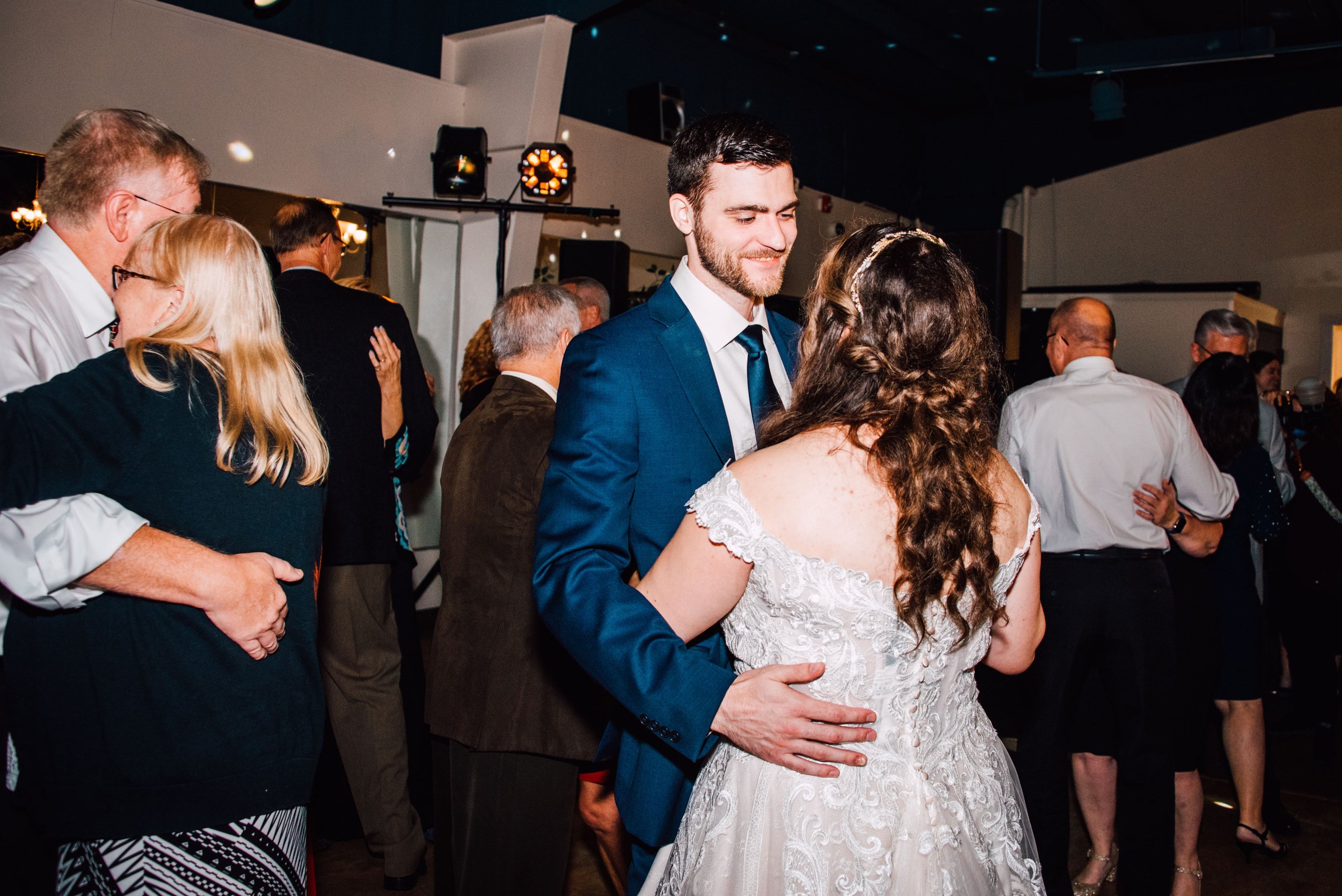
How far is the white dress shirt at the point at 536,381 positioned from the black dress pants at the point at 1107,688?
1.51m

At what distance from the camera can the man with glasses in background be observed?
123 centimetres

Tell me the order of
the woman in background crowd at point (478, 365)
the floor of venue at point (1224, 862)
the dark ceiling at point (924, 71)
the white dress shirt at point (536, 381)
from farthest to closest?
the dark ceiling at point (924, 71)
the woman in background crowd at point (478, 365)
the floor of venue at point (1224, 862)
the white dress shirt at point (536, 381)

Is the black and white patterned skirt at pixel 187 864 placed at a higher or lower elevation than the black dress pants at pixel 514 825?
higher

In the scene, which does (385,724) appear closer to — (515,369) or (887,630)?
(515,369)

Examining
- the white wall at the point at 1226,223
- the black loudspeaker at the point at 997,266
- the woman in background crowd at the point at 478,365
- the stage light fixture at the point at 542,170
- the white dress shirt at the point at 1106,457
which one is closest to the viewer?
the white dress shirt at the point at 1106,457

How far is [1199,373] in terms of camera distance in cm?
326

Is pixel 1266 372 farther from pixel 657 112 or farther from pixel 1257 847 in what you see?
pixel 657 112

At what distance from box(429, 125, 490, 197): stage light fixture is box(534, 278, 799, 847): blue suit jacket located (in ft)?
14.8

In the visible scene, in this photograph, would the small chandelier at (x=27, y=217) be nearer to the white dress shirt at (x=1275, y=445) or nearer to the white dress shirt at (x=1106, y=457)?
the white dress shirt at (x=1106, y=457)

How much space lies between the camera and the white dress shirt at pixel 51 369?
122 centimetres

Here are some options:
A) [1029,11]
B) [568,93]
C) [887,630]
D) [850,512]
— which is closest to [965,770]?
[887,630]

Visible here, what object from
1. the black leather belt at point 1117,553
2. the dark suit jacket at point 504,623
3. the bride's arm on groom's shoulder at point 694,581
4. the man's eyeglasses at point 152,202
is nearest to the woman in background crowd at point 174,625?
the man's eyeglasses at point 152,202

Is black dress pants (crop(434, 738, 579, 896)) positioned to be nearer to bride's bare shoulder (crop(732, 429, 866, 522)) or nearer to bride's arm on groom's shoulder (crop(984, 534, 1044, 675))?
bride's arm on groom's shoulder (crop(984, 534, 1044, 675))

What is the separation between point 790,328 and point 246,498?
1.07 meters
